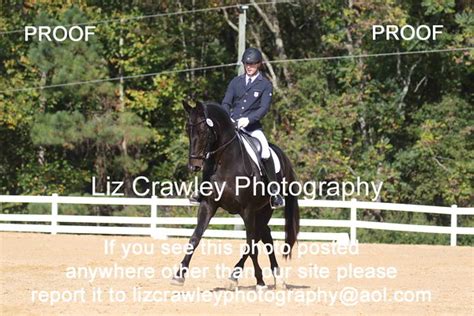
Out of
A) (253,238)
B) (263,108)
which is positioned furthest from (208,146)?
(253,238)

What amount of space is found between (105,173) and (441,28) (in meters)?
12.7

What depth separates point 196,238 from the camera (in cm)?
1158

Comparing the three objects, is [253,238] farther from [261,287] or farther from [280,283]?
[280,283]

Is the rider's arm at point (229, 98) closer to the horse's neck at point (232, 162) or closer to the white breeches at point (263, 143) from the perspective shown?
the white breeches at point (263, 143)

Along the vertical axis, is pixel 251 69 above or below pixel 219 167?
above

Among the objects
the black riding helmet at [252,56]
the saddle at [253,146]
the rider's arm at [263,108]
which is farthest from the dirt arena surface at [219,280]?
the black riding helmet at [252,56]

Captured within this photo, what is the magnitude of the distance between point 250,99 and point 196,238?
1.91 m

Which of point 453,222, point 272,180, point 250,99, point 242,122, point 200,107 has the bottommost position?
point 453,222

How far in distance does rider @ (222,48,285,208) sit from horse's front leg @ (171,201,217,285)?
105 centimetres

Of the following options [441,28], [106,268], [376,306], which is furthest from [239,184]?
[441,28]

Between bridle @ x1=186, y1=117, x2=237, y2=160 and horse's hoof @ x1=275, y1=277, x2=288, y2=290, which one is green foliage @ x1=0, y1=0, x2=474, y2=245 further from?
bridle @ x1=186, y1=117, x2=237, y2=160

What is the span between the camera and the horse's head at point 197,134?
433 inches

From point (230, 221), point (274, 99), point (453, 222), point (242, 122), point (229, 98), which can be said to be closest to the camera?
point (242, 122)

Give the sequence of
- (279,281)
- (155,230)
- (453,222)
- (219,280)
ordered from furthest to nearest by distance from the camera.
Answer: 1. (155,230)
2. (453,222)
3. (219,280)
4. (279,281)
